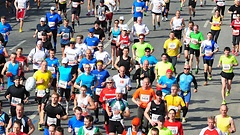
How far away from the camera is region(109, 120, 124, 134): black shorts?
16000mm

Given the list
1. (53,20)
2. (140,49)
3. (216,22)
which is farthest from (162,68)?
(216,22)

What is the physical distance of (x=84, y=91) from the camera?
16.4m

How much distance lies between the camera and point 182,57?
2562 cm

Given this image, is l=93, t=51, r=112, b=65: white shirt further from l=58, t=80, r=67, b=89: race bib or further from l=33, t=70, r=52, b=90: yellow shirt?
l=33, t=70, r=52, b=90: yellow shirt

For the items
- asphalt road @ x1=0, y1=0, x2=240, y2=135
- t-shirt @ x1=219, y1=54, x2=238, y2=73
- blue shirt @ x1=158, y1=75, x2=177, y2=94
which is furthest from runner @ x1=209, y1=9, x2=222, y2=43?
blue shirt @ x1=158, y1=75, x2=177, y2=94

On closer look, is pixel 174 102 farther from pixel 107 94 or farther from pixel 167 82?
pixel 107 94

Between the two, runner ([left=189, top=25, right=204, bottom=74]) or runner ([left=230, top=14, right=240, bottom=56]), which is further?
runner ([left=230, top=14, right=240, bottom=56])

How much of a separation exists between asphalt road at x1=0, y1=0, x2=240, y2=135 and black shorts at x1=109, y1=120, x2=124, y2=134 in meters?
2.06

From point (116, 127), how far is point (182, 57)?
395 inches

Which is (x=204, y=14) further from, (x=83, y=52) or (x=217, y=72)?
(x=83, y=52)

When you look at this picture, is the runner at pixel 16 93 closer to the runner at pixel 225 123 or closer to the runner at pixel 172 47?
the runner at pixel 225 123

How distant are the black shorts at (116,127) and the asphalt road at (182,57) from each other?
2060mm

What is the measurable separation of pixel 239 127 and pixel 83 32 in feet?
41.0

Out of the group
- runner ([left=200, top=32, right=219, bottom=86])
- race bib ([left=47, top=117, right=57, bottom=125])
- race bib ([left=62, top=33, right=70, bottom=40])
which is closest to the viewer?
race bib ([left=47, top=117, right=57, bottom=125])
